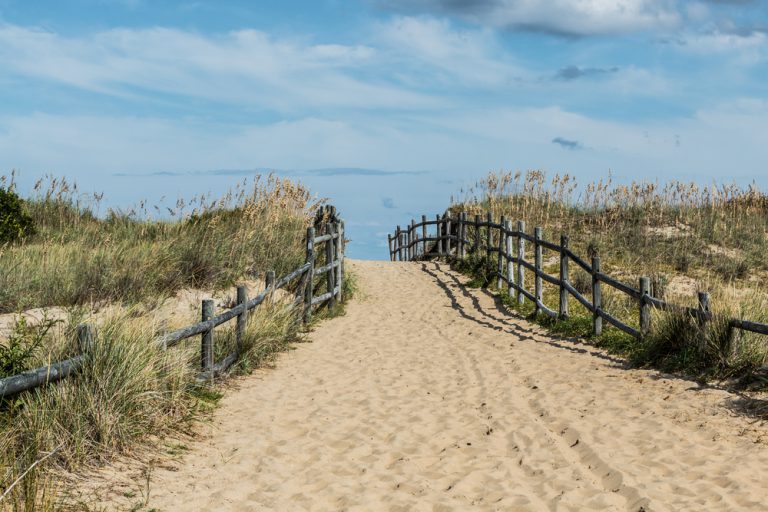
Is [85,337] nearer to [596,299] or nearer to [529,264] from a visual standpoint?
[596,299]

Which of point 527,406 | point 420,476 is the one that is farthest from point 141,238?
point 420,476

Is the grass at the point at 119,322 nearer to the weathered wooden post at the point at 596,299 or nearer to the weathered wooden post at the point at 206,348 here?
the weathered wooden post at the point at 206,348

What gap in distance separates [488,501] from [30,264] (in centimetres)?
1042

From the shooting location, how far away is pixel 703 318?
32.1 ft

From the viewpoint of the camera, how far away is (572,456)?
7039mm

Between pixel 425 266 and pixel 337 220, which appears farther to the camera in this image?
pixel 425 266

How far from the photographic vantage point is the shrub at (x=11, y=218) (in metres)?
16.0

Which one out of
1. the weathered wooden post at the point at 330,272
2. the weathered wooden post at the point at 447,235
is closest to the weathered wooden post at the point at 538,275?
the weathered wooden post at the point at 330,272

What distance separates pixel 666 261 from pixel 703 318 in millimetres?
12229

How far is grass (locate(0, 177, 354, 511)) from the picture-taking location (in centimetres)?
609

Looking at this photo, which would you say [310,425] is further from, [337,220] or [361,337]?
[337,220]

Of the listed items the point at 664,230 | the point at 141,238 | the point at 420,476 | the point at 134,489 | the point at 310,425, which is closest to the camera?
the point at 134,489

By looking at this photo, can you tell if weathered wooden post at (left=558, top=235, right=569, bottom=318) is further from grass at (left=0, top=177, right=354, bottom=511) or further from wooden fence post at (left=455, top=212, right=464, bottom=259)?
wooden fence post at (left=455, top=212, right=464, bottom=259)

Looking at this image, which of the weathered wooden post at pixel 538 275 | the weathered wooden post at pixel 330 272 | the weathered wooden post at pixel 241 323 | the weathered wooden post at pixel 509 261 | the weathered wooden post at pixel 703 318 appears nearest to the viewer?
the weathered wooden post at pixel 703 318
